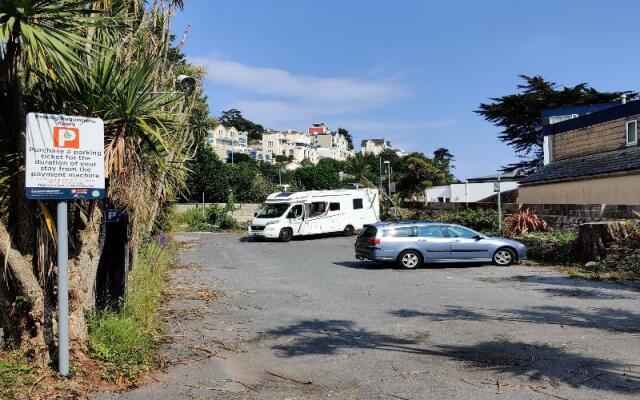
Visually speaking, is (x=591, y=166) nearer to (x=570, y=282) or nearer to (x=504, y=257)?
(x=504, y=257)

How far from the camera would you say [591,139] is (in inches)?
1079

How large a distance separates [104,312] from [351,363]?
3.16m

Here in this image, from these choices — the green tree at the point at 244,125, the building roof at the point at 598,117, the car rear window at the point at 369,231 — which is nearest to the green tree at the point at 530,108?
the building roof at the point at 598,117

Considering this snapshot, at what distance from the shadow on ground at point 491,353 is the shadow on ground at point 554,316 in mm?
1527

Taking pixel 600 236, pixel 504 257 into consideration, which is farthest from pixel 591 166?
pixel 504 257

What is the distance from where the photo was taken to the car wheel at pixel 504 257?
1730 centimetres

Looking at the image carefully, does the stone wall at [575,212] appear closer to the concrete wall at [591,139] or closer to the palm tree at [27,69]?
the concrete wall at [591,139]

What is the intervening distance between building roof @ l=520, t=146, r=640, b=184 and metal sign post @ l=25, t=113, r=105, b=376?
19.1m

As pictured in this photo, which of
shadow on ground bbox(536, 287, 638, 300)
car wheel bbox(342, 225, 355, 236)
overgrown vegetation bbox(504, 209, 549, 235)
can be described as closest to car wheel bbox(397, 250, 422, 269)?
shadow on ground bbox(536, 287, 638, 300)

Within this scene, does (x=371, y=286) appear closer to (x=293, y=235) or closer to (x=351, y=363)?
(x=351, y=363)

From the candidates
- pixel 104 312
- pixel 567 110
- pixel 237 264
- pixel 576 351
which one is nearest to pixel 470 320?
pixel 576 351

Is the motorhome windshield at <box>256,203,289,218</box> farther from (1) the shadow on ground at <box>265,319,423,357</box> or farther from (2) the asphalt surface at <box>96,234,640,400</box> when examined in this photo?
(1) the shadow on ground at <box>265,319,423,357</box>

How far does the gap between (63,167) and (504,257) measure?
46.7ft

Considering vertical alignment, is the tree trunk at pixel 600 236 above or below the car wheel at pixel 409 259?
above
